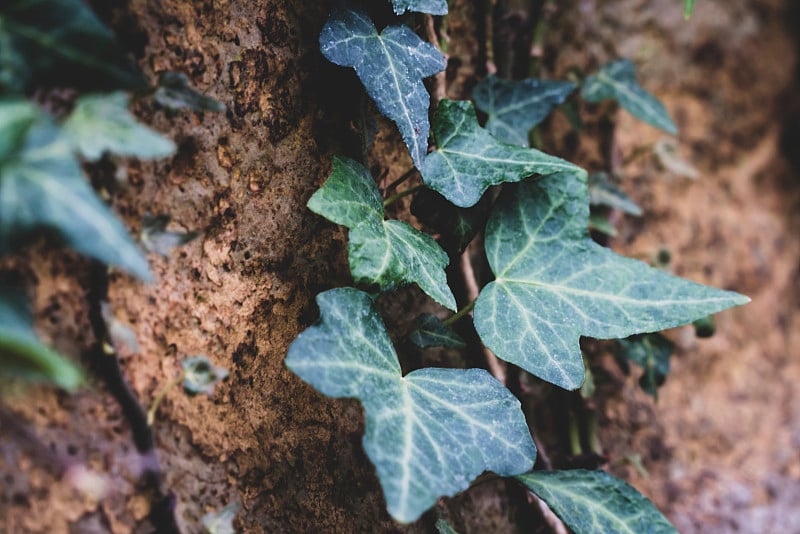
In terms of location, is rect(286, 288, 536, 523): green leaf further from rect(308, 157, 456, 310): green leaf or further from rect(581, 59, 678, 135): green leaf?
rect(581, 59, 678, 135): green leaf

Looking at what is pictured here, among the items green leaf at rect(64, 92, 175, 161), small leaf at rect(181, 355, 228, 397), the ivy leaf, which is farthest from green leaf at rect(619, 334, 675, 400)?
green leaf at rect(64, 92, 175, 161)

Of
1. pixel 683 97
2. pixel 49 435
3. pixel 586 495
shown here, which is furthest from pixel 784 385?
pixel 49 435

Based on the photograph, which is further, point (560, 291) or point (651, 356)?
point (651, 356)

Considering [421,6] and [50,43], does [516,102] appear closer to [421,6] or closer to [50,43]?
[421,6]

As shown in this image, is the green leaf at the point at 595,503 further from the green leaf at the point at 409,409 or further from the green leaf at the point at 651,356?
the green leaf at the point at 651,356

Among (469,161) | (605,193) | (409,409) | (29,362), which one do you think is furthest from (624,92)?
(29,362)

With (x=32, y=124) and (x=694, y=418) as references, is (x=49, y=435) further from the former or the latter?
(x=694, y=418)

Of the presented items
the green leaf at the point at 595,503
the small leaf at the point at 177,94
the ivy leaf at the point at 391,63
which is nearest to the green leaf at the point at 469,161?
the ivy leaf at the point at 391,63
